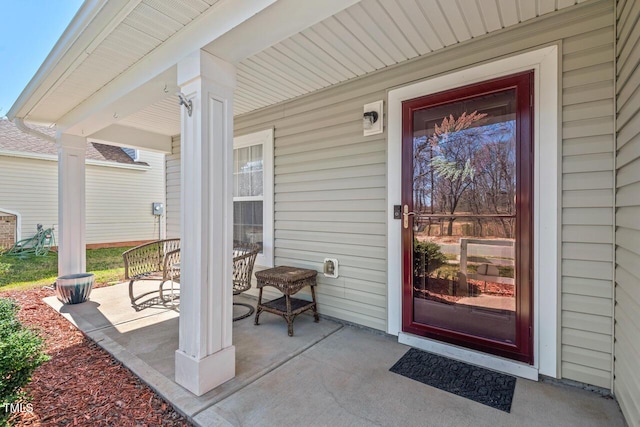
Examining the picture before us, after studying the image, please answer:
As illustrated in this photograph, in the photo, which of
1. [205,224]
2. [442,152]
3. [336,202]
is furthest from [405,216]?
[205,224]

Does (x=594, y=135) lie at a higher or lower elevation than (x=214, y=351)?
higher

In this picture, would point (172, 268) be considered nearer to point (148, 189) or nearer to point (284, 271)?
point (284, 271)

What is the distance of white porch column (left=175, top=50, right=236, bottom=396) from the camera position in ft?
6.62

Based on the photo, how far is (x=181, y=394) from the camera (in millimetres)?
1993

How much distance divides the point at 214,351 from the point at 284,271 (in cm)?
133

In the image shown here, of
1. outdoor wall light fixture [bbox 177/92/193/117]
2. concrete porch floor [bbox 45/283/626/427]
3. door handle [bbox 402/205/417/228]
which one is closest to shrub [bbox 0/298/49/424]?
concrete porch floor [bbox 45/283/626/427]

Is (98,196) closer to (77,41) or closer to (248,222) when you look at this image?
(248,222)

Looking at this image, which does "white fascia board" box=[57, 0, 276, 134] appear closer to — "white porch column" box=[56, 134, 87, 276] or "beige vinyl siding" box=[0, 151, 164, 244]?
"white porch column" box=[56, 134, 87, 276]

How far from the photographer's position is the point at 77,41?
2.34 metres

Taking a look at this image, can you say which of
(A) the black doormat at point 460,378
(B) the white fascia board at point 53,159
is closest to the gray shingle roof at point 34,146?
(B) the white fascia board at point 53,159

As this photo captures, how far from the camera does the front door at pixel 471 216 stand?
2.23 metres

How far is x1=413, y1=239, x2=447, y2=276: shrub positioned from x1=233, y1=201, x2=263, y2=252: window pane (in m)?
2.25

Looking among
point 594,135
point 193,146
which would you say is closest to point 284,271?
point 193,146

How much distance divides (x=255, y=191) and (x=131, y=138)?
263 cm
